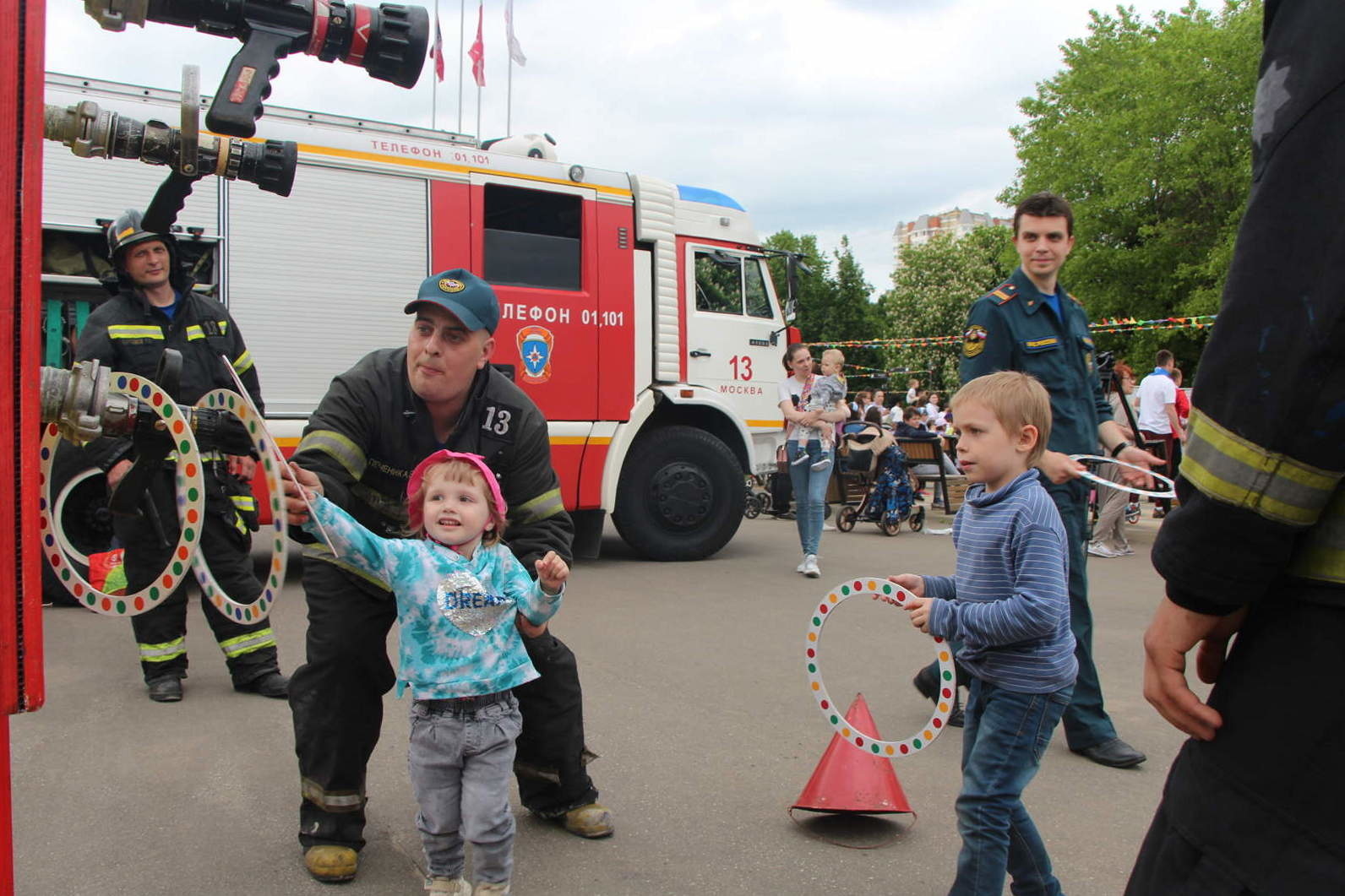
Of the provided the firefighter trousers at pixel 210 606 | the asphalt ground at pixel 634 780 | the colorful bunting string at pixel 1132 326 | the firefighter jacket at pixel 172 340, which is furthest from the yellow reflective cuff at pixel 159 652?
Result: the colorful bunting string at pixel 1132 326

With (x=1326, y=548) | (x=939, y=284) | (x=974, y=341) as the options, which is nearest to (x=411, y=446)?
(x=974, y=341)

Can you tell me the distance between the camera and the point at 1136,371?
35.6 meters

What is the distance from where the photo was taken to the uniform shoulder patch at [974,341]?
165 inches

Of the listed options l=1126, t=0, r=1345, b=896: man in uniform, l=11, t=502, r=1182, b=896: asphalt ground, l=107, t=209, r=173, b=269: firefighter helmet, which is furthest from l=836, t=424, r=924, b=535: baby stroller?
l=1126, t=0, r=1345, b=896: man in uniform

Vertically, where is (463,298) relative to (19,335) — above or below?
above

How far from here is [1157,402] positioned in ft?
38.5

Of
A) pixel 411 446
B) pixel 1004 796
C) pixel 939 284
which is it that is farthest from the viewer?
pixel 939 284

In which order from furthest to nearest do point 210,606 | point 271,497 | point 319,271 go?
1. point 319,271
2. point 210,606
3. point 271,497

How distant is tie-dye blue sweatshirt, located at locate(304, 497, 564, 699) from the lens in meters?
2.87

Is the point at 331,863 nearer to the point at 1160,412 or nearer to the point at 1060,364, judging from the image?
the point at 1060,364

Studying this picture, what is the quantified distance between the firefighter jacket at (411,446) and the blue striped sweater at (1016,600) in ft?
3.86

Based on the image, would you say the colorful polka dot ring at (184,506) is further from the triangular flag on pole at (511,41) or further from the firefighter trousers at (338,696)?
the triangular flag on pole at (511,41)

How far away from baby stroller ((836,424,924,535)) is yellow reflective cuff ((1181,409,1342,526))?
11.1 meters

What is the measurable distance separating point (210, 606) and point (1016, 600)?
4016 mm
